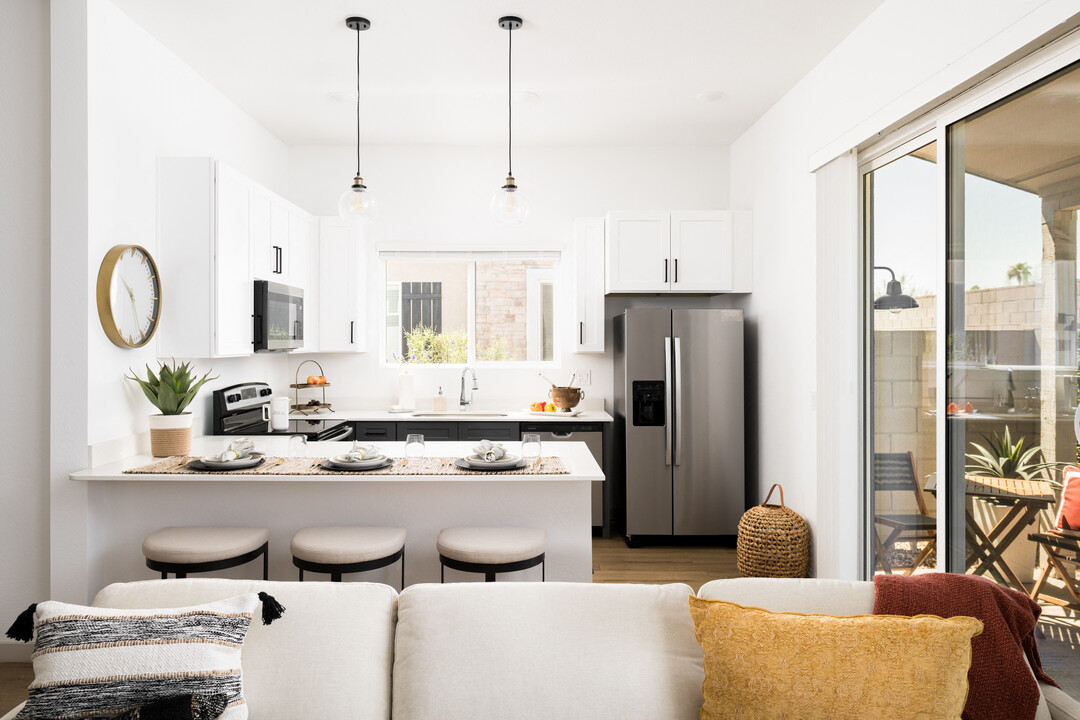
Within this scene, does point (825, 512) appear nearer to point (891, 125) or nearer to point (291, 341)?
point (891, 125)

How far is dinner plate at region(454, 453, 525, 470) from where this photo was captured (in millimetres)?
2592

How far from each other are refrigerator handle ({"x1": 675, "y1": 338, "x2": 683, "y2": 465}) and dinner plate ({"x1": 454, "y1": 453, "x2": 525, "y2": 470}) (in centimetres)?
191

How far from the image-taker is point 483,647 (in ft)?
4.72

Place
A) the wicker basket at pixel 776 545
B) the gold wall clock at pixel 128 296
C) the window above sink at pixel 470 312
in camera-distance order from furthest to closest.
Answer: the window above sink at pixel 470 312, the wicker basket at pixel 776 545, the gold wall clock at pixel 128 296

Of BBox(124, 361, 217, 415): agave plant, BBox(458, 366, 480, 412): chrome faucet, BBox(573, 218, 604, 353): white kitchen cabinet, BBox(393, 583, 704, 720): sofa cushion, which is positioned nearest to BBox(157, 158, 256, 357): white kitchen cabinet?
BBox(124, 361, 217, 415): agave plant

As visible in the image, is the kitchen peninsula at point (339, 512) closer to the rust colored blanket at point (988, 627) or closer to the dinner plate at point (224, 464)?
the dinner plate at point (224, 464)

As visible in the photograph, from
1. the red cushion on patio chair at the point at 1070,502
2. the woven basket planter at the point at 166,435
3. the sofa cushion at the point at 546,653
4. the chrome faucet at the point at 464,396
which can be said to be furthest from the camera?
the chrome faucet at the point at 464,396

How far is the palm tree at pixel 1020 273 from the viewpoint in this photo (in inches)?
81.8

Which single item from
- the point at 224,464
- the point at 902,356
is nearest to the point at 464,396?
the point at 224,464

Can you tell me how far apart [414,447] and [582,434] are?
1.88 meters

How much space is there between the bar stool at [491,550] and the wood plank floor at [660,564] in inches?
52.5

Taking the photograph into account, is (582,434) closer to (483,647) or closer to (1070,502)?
(1070,502)

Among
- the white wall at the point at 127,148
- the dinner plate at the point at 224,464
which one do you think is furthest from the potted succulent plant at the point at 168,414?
the dinner plate at the point at 224,464

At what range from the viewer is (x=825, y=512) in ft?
11.1
